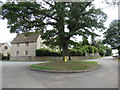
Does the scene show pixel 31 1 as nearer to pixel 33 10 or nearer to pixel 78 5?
pixel 33 10

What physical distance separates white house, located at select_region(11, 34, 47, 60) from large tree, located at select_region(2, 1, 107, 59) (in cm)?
1673

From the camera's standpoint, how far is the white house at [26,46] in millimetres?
30505

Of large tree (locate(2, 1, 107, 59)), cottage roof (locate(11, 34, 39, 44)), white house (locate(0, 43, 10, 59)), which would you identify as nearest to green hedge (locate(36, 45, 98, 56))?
cottage roof (locate(11, 34, 39, 44))

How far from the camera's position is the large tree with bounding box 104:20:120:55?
27.9 m

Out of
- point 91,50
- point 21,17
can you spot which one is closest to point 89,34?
point 21,17

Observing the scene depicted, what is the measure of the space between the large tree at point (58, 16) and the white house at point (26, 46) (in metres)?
16.7

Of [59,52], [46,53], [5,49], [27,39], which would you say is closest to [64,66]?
[46,53]

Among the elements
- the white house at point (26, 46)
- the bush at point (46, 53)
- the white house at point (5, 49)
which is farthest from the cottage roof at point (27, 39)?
the white house at point (5, 49)

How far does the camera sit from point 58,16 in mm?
12156

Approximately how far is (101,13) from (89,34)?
252cm

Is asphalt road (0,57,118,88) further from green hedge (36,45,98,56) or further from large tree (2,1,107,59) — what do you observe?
green hedge (36,45,98,56)

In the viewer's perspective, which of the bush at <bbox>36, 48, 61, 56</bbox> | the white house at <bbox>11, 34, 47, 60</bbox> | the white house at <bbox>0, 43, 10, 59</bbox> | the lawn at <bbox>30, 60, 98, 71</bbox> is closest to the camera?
the lawn at <bbox>30, 60, 98, 71</bbox>

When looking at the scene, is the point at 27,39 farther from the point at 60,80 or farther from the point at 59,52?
the point at 60,80

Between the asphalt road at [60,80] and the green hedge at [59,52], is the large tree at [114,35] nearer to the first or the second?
the green hedge at [59,52]
